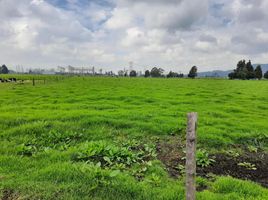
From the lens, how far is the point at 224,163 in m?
7.25

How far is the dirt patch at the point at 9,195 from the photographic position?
4.90 m

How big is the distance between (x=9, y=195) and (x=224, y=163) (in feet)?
17.8

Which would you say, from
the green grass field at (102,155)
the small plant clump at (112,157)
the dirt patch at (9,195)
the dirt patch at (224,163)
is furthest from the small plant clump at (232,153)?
the dirt patch at (9,195)

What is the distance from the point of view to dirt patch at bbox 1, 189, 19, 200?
490 cm

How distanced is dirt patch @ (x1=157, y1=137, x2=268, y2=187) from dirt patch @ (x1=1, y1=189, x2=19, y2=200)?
3.42 m

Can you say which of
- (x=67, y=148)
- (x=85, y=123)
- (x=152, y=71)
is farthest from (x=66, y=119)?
(x=152, y=71)

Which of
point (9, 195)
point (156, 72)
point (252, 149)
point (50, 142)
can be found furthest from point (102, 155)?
point (156, 72)

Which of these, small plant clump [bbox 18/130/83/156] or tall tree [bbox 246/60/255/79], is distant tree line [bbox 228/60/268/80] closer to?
tall tree [bbox 246/60/255/79]

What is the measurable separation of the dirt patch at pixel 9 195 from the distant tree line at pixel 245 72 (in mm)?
109084

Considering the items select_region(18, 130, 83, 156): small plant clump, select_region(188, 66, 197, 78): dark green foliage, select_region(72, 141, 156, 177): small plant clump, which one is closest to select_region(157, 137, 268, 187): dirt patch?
select_region(72, 141, 156, 177): small plant clump

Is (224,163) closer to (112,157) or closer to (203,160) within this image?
(203,160)

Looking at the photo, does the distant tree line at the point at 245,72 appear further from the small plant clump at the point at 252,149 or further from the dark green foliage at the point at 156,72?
the small plant clump at the point at 252,149

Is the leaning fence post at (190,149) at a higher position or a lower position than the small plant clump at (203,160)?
higher

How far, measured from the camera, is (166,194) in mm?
5066
